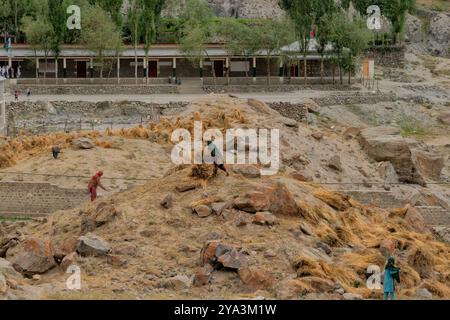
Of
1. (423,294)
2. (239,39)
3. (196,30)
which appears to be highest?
(196,30)

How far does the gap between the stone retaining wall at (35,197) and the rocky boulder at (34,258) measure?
1365 centimetres

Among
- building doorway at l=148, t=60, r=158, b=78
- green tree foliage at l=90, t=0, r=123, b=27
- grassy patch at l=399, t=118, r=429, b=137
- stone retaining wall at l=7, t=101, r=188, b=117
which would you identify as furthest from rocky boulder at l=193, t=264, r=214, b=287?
building doorway at l=148, t=60, r=158, b=78

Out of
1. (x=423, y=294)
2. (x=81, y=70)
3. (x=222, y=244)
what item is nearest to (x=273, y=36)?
(x=81, y=70)

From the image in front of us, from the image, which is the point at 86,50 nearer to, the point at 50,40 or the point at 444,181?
the point at 50,40

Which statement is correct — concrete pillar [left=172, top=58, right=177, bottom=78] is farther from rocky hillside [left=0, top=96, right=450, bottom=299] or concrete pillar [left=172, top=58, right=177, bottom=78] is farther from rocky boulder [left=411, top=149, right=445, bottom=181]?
rocky hillside [left=0, top=96, right=450, bottom=299]

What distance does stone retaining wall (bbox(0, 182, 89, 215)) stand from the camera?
4631 cm

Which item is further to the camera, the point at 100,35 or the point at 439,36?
the point at 439,36

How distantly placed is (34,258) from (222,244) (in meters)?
5.29

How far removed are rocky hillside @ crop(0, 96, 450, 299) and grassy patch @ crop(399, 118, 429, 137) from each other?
135 feet

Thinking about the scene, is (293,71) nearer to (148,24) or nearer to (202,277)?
(148,24)

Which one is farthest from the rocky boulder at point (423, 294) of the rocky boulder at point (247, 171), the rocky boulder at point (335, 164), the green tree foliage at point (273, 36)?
the green tree foliage at point (273, 36)

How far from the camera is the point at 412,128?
84.8 m

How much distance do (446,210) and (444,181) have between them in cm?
1044
